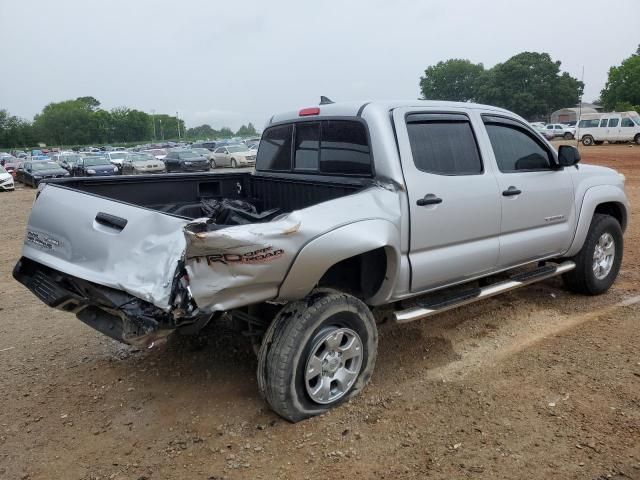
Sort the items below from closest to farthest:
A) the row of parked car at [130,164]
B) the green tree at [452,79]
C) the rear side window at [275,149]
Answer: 1. the rear side window at [275,149]
2. the row of parked car at [130,164]
3. the green tree at [452,79]

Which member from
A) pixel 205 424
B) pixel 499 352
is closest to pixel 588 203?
pixel 499 352

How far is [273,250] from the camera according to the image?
2.81 m

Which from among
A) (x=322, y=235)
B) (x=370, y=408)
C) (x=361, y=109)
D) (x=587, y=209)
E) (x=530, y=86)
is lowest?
(x=370, y=408)

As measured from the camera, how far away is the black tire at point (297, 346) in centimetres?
306

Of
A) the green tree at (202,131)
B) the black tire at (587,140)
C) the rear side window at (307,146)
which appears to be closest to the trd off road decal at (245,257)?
the rear side window at (307,146)

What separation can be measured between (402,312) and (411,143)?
3.90ft

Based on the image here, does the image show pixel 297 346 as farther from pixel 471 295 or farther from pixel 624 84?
pixel 624 84

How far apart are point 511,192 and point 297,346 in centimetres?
225

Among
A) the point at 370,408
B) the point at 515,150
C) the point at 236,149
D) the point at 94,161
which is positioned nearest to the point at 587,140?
the point at 236,149

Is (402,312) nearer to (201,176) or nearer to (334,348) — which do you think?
(334,348)

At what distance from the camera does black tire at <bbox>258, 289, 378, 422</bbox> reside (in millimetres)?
3062

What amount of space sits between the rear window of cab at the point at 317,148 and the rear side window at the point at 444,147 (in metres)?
0.38

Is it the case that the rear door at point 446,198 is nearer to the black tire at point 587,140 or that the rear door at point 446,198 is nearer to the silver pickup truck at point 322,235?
the silver pickup truck at point 322,235

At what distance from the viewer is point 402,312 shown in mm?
3688
